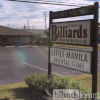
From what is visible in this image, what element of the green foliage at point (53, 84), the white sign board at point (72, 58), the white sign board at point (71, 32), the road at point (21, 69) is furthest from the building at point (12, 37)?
the green foliage at point (53, 84)

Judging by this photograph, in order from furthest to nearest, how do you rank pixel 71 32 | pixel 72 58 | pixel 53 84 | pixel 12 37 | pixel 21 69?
pixel 12 37 < pixel 21 69 < pixel 53 84 < pixel 71 32 < pixel 72 58

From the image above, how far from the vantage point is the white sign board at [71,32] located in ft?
19.1

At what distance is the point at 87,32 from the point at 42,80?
106 inches

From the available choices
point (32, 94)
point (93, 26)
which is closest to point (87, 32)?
point (93, 26)

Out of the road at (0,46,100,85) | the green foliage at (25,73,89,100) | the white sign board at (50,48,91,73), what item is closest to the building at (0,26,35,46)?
the road at (0,46,100,85)

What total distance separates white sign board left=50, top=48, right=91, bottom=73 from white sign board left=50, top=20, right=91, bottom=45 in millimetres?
384

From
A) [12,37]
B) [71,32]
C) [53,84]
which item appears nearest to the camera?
[71,32]

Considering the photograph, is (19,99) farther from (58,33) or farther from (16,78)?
(16,78)

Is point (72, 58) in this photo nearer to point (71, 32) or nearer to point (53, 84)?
point (71, 32)

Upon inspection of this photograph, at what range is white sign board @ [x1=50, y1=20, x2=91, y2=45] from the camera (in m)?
5.83

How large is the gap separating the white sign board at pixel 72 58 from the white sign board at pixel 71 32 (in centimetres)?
38

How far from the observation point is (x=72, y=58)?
630 cm

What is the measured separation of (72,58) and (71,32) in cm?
99

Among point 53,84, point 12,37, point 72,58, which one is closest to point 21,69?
point 53,84
